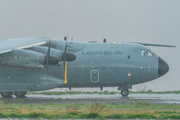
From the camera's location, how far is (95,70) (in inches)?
1084

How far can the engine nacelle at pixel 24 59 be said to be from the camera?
1002 inches

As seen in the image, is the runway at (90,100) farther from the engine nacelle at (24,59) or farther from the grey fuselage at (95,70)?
the engine nacelle at (24,59)

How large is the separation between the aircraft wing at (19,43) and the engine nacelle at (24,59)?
1.98 ft

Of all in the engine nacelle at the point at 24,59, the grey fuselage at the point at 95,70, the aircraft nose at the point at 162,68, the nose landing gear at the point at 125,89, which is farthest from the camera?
the nose landing gear at the point at 125,89

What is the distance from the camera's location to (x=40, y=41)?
1081 inches

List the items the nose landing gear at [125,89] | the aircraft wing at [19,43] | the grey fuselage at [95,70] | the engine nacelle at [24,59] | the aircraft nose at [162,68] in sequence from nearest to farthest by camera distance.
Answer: the engine nacelle at [24,59]
the aircraft wing at [19,43]
the grey fuselage at [95,70]
the aircraft nose at [162,68]
the nose landing gear at [125,89]

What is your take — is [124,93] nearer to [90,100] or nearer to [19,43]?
[90,100]

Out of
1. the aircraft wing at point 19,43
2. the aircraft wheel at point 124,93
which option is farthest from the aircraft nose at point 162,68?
the aircraft wing at point 19,43

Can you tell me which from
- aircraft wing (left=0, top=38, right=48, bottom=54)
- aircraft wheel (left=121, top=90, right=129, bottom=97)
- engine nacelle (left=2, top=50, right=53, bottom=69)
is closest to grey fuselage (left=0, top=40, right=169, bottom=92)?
aircraft wheel (left=121, top=90, right=129, bottom=97)

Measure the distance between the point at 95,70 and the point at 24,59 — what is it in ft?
21.3

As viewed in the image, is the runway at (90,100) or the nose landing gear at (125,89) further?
the nose landing gear at (125,89)

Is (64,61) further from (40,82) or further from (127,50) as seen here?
(127,50)

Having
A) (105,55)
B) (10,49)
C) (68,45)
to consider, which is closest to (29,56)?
(10,49)

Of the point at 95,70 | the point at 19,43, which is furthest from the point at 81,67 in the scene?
the point at 19,43
